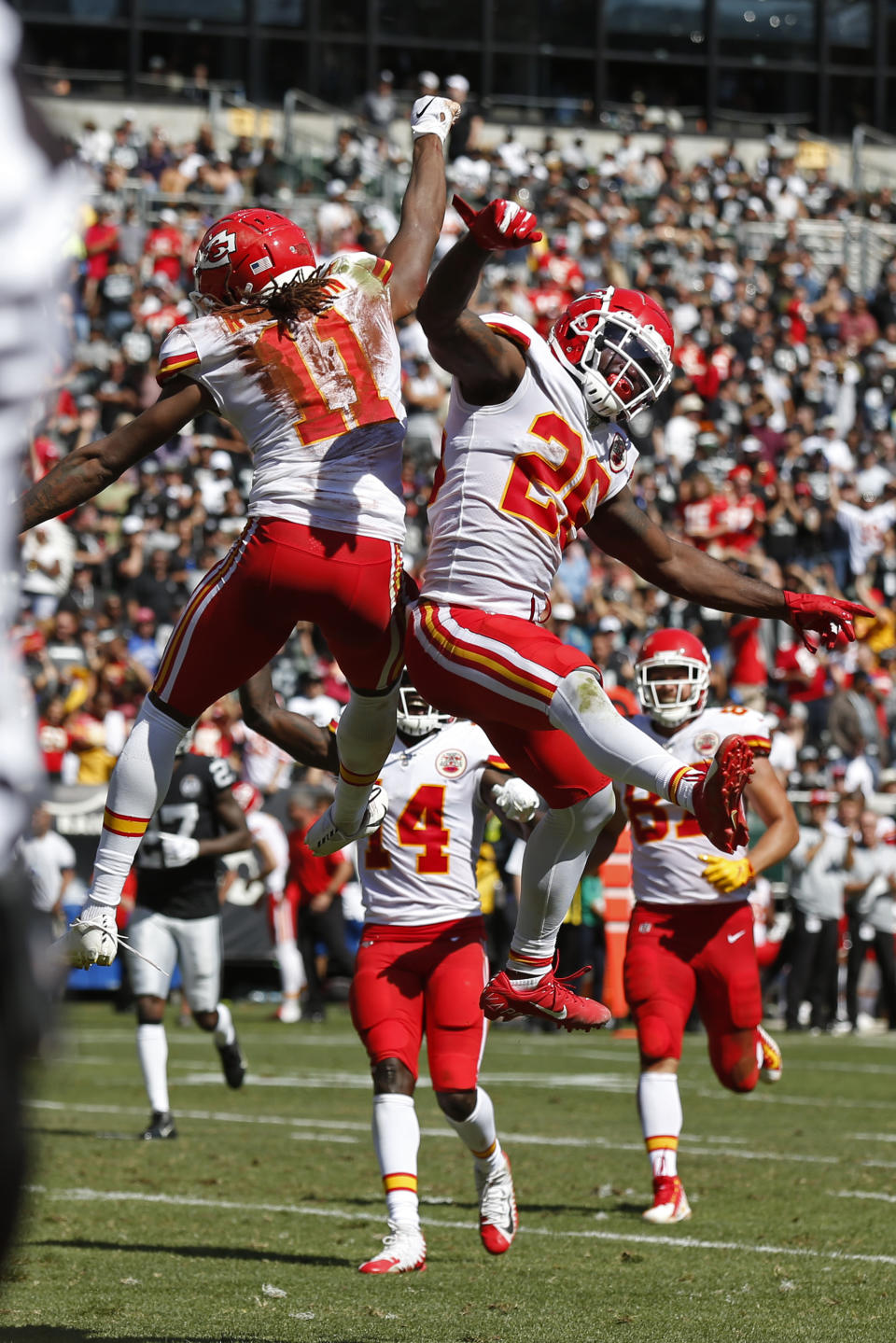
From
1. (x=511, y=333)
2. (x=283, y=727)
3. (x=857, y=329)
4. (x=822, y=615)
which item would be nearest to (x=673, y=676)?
(x=283, y=727)

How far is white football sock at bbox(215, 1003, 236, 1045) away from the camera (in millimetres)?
10823

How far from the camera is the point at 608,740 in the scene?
5168 millimetres

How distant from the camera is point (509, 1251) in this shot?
7.46 meters

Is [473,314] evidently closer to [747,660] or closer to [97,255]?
[747,660]

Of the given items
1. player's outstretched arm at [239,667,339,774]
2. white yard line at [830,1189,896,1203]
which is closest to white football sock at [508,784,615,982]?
player's outstretched arm at [239,667,339,774]

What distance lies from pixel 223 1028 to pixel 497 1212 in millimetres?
3973

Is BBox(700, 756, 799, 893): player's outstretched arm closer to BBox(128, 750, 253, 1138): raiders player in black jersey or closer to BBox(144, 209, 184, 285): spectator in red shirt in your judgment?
BBox(128, 750, 253, 1138): raiders player in black jersey

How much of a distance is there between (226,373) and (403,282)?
62 centimetres

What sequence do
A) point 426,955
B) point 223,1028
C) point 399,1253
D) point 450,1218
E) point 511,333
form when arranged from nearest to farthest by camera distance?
point 511,333 → point 399,1253 → point 426,955 → point 450,1218 → point 223,1028

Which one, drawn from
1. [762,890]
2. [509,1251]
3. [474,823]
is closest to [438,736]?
[474,823]

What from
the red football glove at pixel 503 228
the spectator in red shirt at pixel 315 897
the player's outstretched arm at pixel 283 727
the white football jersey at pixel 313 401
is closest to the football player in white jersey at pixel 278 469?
the white football jersey at pixel 313 401

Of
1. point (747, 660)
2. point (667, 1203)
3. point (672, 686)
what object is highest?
point (672, 686)

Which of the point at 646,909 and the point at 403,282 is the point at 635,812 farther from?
the point at 403,282

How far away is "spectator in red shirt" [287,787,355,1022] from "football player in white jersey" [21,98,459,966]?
35.8 ft
